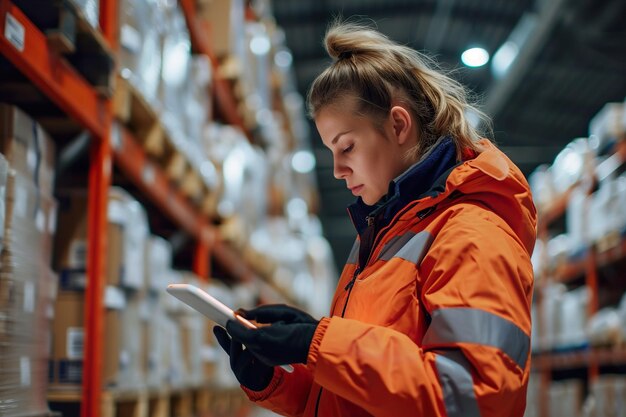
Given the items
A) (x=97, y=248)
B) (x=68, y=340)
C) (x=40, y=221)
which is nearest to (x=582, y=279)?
(x=97, y=248)

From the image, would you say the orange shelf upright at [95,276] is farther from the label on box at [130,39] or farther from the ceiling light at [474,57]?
the ceiling light at [474,57]

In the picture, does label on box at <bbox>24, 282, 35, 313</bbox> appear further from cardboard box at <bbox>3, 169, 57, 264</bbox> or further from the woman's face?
the woman's face

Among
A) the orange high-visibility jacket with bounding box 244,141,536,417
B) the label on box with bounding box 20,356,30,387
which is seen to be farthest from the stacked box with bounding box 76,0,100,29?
the orange high-visibility jacket with bounding box 244,141,536,417

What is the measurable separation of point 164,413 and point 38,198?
177 centimetres

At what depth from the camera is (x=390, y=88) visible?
6.34 feet

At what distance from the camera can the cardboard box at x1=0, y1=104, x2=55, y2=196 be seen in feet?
8.11

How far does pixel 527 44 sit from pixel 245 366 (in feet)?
32.3

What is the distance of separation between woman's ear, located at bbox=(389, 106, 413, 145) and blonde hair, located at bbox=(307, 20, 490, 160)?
0.9 inches

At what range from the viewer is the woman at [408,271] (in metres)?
1.54

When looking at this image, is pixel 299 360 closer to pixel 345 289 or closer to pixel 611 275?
pixel 345 289

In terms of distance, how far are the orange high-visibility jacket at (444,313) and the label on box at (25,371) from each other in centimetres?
107

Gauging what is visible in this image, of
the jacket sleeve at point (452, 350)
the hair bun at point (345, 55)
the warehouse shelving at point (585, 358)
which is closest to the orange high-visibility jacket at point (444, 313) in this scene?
the jacket sleeve at point (452, 350)

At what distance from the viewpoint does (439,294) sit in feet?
5.28

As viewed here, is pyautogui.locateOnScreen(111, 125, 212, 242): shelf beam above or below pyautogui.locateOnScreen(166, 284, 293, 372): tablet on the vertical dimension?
above
